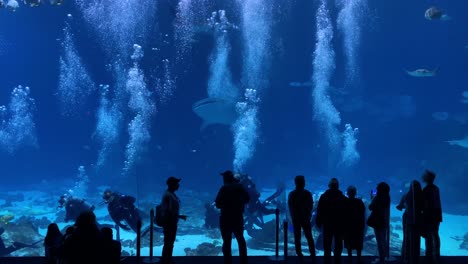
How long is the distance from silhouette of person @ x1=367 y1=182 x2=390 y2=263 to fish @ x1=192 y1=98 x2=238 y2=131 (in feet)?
71.5

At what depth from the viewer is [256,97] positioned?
36.0m

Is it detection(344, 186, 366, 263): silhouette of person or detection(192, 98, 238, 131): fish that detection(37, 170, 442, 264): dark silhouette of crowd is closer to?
detection(344, 186, 366, 263): silhouette of person

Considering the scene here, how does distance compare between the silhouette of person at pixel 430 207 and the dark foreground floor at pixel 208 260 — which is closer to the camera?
the silhouette of person at pixel 430 207

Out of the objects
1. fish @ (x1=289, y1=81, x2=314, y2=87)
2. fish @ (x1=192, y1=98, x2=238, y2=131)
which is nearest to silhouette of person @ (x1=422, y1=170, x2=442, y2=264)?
fish @ (x1=192, y1=98, x2=238, y2=131)

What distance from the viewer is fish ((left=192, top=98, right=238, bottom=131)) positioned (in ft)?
90.9

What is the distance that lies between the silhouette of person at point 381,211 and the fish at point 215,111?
21785 millimetres

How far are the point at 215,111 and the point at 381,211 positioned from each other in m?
22.9

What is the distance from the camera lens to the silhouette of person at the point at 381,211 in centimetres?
610

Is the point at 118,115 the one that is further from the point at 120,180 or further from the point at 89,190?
the point at 120,180

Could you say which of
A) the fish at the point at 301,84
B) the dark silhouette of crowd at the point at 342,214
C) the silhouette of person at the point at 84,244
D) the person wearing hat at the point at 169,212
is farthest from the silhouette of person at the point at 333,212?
the fish at the point at 301,84

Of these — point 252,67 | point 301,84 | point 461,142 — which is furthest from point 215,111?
point 461,142

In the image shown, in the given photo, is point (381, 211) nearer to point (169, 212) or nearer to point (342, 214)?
point (342, 214)

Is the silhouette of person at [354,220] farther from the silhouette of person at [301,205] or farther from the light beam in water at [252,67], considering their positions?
the light beam in water at [252,67]

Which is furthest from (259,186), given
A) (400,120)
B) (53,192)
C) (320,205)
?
(320,205)
